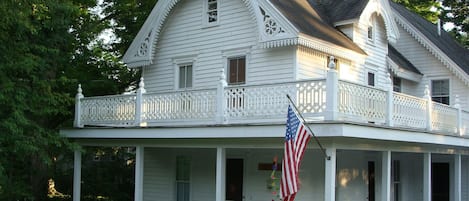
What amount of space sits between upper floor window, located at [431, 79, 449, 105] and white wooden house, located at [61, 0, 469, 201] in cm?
5

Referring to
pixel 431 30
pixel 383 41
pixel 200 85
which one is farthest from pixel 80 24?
pixel 431 30

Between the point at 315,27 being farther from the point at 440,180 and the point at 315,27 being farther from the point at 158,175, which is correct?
the point at 440,180

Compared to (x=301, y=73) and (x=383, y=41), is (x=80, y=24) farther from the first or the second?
(x=383, y=41)

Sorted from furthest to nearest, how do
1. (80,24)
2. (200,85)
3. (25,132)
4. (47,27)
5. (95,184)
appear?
(95,184) < (80,24) < (200,85) < (47,27) < (25,132)

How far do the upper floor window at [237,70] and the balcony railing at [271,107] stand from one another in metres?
3.00

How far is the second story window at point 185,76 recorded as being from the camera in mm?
20500

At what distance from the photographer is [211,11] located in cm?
1983

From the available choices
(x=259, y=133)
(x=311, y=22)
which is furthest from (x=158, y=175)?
(x=259, y=133)

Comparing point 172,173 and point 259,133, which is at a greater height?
point 259,133

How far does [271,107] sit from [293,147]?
182 centimetres

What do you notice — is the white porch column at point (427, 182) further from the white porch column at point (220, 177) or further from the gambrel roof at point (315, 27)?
the white porch column at point (220, 177)

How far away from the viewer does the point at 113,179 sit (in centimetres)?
2952

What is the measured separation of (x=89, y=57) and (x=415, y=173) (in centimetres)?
1437

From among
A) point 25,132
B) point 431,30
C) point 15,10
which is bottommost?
point 25,132
